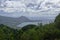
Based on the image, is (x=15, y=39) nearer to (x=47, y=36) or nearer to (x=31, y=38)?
(x=31, y=38)

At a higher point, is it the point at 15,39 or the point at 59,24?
the point at 59,24

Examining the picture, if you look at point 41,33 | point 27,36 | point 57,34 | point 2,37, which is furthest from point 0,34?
point 57,34

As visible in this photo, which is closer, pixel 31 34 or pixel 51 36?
pixel 51 36

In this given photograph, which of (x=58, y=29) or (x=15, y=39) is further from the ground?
(x=58, y=29)

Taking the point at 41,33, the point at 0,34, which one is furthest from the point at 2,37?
the point at 41,33

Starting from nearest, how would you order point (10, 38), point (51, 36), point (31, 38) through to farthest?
1. point (51, 36)
2. point (31, 38)
3. point (10, 38)

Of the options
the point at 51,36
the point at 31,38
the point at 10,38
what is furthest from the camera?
the point at 10,38

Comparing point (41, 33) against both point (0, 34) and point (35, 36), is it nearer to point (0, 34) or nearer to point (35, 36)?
point (35, 36)

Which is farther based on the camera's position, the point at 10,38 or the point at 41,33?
the point at 10,38

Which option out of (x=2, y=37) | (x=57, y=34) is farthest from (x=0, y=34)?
(x=57, y=34)
